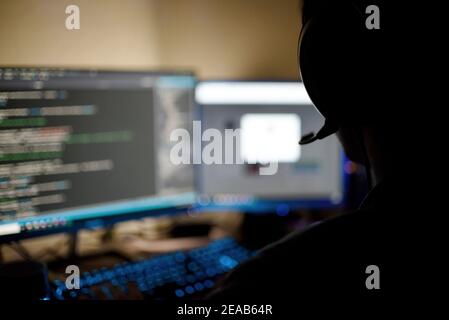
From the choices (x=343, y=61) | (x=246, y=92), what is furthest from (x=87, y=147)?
(x=343, y=61)

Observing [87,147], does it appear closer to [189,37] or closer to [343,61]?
[189,37]

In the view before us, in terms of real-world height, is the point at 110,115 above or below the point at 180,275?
above

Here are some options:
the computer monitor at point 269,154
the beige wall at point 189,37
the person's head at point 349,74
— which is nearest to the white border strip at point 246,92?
the computer monitor at point 269,154

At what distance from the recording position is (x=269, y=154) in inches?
55.1

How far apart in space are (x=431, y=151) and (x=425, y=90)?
69 millimetres

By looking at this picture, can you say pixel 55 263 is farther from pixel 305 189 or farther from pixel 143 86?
pixel 305 189

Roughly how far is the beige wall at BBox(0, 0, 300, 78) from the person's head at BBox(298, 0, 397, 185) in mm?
862

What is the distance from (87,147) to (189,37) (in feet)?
1.83

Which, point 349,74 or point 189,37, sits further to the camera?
point 189,37

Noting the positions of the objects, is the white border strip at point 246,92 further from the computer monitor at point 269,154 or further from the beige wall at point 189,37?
the beige wall at point 189,37

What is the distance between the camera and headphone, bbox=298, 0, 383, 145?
568mm

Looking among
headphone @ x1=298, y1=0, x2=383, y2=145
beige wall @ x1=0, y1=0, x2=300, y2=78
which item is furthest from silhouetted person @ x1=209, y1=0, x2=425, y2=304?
beige wall @ x1=0, y1=0, x2=300, y2=78

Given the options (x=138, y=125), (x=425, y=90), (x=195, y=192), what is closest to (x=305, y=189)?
(x=195, y=192)

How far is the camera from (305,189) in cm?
141
